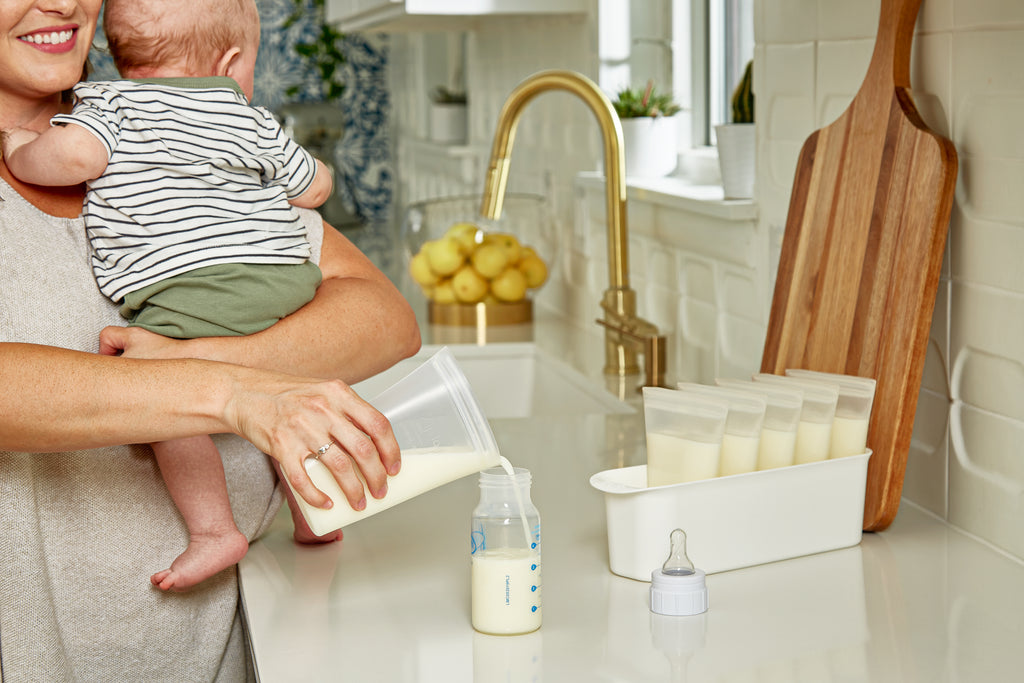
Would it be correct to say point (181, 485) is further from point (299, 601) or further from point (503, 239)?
point (503, 239)

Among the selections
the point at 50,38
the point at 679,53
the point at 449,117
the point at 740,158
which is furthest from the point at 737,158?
the point at 449,117

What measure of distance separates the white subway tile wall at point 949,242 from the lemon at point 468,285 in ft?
0.67

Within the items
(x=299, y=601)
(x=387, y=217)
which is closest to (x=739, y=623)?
(x=299, y=601)

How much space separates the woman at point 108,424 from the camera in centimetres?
83

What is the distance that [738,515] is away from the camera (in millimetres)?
952

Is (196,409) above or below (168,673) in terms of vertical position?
above

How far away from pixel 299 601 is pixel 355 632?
87 mm

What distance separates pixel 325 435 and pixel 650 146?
1.40 m

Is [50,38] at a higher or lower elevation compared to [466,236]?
higher

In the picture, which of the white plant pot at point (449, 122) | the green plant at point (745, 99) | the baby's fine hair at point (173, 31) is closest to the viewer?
the baby's fine hair at point (173, 31)

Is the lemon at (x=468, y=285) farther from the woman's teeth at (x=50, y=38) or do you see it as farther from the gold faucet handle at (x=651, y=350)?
the woman's teeth at (x=50, y=38)

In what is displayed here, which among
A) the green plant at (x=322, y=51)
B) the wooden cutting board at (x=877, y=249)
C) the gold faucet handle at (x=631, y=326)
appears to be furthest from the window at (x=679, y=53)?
the green plant at (x=322, y=51)

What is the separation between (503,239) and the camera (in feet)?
7.67

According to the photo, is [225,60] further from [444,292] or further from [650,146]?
[444,292]
